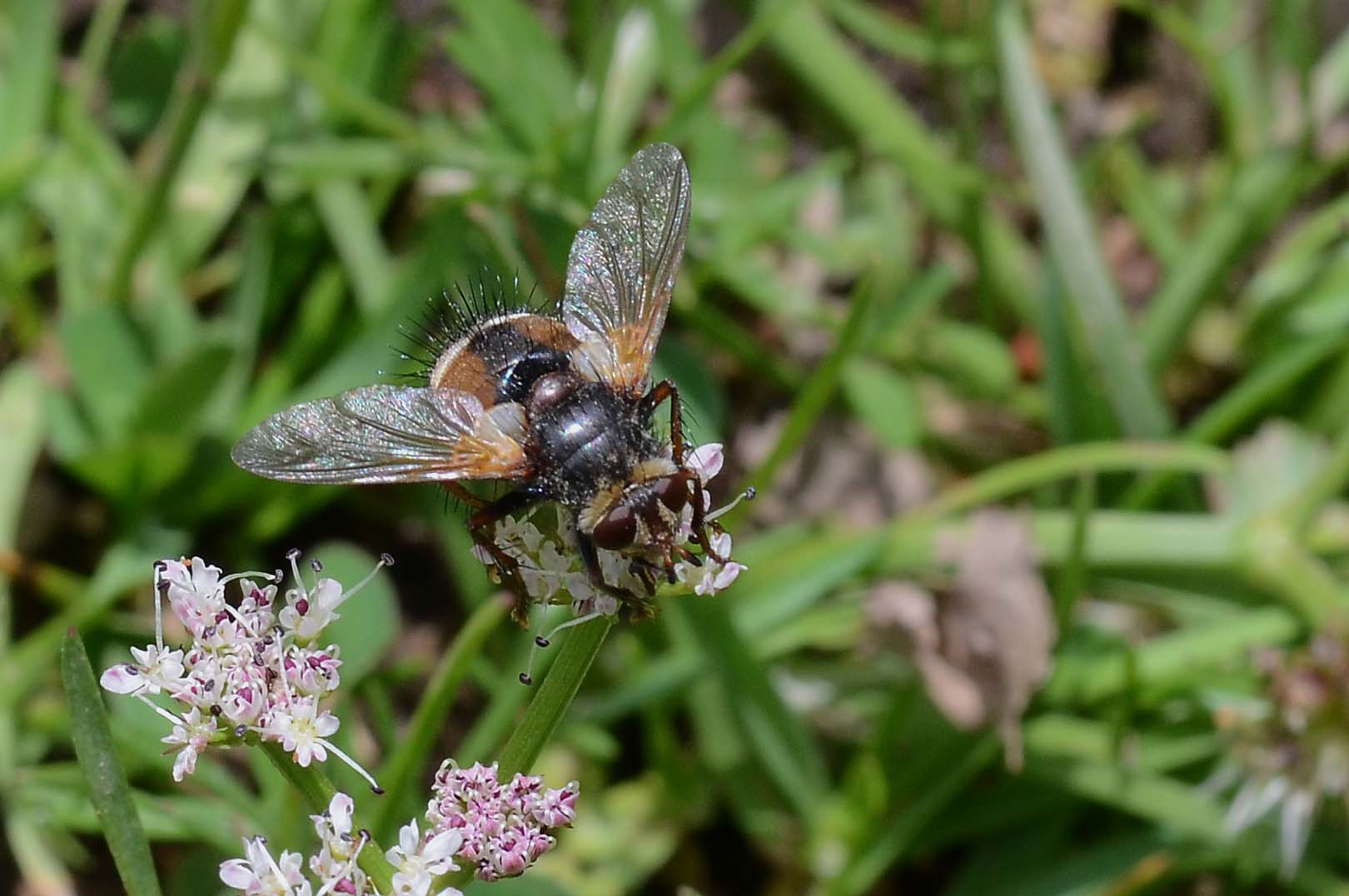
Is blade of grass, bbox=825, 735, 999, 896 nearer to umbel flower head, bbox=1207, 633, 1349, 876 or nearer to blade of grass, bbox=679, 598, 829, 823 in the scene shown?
blade of grass, bbox=679, 598, 829, 823

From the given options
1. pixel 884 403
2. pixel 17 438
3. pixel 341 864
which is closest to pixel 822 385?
pixel 884 403

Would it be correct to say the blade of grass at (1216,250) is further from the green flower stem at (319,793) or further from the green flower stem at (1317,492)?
the green flower stem at (319,793)

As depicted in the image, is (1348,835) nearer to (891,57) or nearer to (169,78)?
(891,57)

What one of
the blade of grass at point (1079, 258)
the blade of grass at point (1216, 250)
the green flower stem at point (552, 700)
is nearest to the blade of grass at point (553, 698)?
the green flower stem at point (552, 700)

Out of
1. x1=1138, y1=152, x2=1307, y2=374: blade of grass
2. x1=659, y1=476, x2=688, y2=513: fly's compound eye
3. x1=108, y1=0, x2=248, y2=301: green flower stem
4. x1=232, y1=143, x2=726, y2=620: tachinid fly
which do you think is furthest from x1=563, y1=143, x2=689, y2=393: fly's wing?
x1=1138, y1=152, x2=1307, y2=374: blade of grass

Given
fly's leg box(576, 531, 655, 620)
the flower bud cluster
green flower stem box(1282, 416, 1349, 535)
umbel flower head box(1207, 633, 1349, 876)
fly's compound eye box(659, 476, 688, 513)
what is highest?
fly's compound eye box(659, 476, 688, 513)

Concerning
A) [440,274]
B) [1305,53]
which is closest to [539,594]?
[440,274]

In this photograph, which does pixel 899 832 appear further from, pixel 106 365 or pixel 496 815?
pixel 106 365
